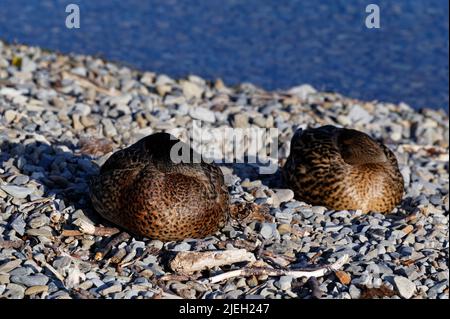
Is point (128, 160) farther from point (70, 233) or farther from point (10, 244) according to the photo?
point (10, 244)

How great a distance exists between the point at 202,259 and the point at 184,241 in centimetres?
33

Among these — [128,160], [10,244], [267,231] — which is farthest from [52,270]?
[267,231]

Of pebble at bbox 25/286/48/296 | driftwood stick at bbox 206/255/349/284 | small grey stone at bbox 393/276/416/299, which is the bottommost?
small grey stone at bbox 393/276/416/299

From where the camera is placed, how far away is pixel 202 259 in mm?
5367

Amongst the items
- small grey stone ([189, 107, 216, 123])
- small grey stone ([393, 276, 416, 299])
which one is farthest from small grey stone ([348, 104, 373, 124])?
small grey stone ([393, 276, 416, 299])

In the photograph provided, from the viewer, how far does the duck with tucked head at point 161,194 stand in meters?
5.57

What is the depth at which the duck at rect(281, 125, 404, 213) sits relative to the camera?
661 cm

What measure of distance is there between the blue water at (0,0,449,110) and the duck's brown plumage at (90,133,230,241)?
4821 millimetres

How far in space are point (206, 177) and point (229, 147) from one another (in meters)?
1.85

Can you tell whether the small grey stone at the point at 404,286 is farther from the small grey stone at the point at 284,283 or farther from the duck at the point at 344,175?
the duck at the point at 344,175

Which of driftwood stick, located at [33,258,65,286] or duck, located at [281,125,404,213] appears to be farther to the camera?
duck, located at [281,125,404,213]

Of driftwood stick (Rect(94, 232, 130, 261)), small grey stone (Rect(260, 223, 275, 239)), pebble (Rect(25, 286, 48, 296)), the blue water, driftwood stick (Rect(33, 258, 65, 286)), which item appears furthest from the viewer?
the blue water

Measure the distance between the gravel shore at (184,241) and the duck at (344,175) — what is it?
0.11m

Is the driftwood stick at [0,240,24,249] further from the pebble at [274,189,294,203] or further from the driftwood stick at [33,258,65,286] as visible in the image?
the pebble at [274,189,294,203]
